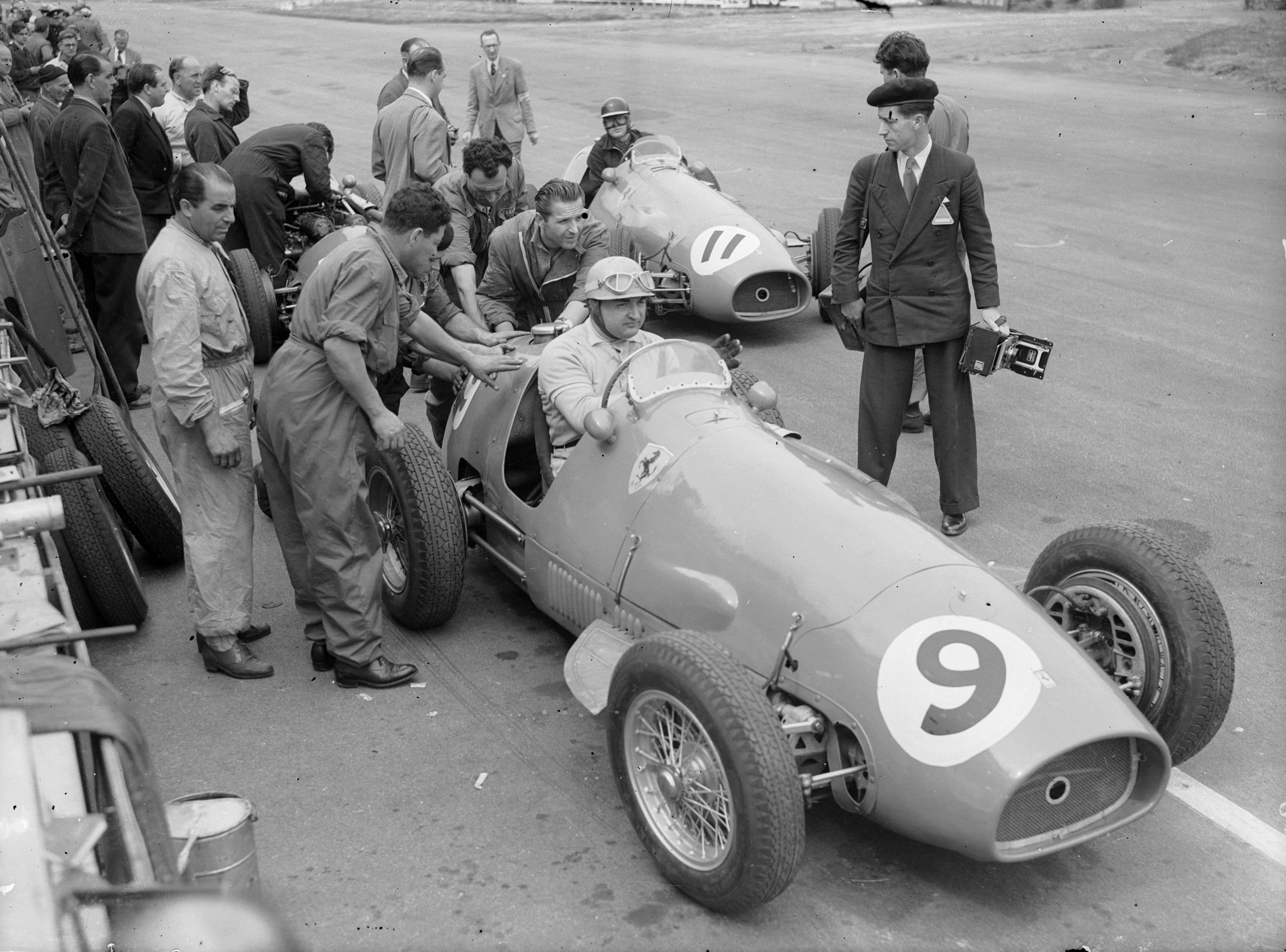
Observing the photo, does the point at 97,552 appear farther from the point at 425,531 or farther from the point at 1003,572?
the point at 1003,572

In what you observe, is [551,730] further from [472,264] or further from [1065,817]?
[472,264]

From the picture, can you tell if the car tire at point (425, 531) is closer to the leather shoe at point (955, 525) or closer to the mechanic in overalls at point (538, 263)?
the mechanic in overalls at point (538, 263)

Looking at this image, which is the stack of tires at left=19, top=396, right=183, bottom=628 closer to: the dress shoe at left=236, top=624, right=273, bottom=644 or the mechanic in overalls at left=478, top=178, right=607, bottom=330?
the dress shoe at left=236, top=624, right=273, bottom=644

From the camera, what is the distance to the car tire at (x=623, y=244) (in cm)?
923

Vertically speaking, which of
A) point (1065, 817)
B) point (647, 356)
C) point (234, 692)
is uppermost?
point (647, 356)

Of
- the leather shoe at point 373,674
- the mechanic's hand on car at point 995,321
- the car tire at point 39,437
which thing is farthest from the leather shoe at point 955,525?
the car tire at point 39,437

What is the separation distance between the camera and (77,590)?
5152 mm

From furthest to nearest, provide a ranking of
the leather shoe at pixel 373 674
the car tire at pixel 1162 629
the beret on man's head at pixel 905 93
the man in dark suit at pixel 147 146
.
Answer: the man in dark suit at pixel 147 146, the beret on man's head at pixel 905 93, the leather shoe at pixel 373 674, the car tire at pixel 1162 629

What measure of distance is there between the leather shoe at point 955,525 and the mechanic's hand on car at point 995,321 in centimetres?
92

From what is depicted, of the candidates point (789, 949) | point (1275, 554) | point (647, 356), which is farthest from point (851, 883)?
point (1275, 554)

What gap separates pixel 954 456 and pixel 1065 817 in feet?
8.77

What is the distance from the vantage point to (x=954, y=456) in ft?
19.6

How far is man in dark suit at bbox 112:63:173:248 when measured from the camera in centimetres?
855

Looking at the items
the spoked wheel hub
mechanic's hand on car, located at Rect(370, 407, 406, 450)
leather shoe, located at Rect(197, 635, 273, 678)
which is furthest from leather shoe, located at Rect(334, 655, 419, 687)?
the spoked wheel hub
